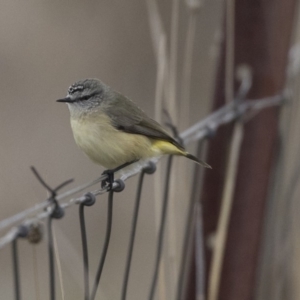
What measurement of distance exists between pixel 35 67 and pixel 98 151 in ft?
9.16

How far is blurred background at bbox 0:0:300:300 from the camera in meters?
2.23

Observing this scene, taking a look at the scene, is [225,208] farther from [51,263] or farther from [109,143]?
[51,263]

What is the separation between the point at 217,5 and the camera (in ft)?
17.9

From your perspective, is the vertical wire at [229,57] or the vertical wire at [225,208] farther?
the vertical wire at [229,57]

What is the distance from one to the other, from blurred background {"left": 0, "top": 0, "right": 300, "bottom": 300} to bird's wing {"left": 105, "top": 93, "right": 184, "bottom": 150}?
0.15ft

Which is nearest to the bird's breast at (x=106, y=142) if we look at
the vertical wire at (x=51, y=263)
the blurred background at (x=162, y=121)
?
the blurred background at (x=162, y=121)

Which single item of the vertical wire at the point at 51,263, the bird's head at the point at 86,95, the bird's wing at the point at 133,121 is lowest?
the vertical wire at the point at 51,263

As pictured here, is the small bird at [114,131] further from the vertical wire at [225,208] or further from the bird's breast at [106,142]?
the vertical wire at [225,208]

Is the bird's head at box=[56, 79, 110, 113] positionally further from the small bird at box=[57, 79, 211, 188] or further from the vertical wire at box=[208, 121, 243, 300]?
the vertical wire at box=[208, 121, 243, 300]

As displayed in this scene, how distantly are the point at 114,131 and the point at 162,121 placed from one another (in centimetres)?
18

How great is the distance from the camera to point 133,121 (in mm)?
2291

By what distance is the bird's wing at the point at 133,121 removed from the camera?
2227mm

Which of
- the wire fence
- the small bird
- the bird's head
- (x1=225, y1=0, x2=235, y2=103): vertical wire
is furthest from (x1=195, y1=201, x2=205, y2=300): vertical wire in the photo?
the bird's head

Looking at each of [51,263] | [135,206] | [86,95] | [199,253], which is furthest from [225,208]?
[51,263]
